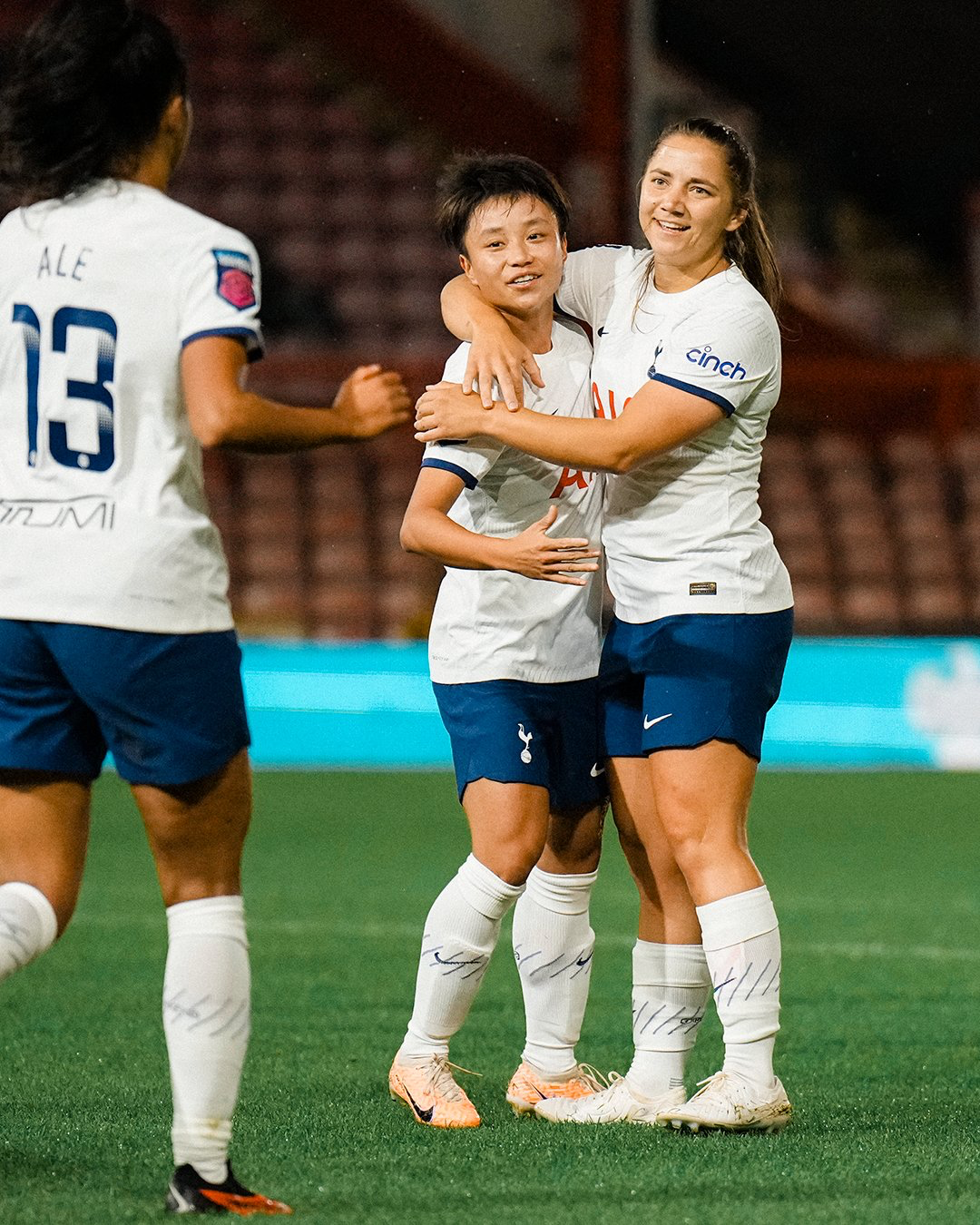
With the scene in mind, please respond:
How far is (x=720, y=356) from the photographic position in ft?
10.1

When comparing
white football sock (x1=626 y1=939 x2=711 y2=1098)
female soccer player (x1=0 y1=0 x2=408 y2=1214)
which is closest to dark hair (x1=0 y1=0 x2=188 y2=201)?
female soccer player (x1=0 y1=0 x2=408 y2=1214)

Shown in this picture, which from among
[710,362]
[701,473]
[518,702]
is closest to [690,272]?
[710,362]

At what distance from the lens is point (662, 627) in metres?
3.18

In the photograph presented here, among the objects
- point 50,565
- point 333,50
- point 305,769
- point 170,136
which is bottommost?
point 305,769

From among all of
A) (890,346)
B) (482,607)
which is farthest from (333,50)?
(482,607)

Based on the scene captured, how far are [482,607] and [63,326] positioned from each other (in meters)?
1.11

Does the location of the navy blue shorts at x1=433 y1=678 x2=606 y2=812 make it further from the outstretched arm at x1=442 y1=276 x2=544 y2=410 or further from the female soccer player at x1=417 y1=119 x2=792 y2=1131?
the outstretched arm at x1=442 y1=276 x2=544 y2=410

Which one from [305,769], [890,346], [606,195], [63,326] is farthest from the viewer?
[890,346]

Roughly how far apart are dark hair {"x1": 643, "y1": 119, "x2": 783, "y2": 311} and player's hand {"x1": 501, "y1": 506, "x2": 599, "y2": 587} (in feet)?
2.13

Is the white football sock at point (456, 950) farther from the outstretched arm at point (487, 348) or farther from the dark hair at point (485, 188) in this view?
the dark hair at point (485, 188)

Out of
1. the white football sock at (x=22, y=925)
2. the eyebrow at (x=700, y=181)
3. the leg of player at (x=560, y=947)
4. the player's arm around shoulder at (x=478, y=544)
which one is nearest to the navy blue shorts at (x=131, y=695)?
the white football sock at (x=22, y=925)

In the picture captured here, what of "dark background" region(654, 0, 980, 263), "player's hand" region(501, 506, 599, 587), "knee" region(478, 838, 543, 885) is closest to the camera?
"player's hand" region(501, 506, 599, 587)

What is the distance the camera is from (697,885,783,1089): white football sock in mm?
3119

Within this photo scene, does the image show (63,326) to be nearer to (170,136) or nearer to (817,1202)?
(170,136)
